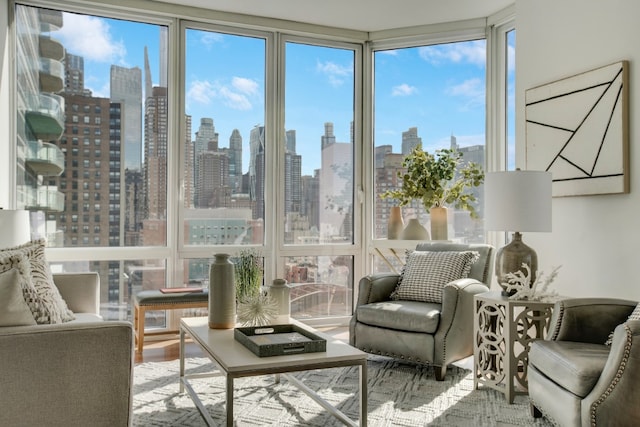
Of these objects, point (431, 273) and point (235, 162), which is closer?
point (431, 273)

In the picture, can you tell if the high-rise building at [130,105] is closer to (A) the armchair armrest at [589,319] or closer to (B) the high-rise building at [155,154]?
(B) the high-rise building at [155,154]

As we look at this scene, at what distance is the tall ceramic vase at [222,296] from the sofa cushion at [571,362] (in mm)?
1498

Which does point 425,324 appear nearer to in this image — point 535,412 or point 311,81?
point 535,412

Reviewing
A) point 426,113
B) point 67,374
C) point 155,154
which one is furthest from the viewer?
point 426,113

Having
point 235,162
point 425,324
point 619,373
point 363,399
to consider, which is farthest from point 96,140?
point 619,373

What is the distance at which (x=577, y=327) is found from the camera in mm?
2680

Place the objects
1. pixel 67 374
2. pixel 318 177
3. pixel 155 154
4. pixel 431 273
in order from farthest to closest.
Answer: pixel 318 177
pixel 155 154
pixel 431 273
pixel 67 374

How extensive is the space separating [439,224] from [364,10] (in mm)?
1902

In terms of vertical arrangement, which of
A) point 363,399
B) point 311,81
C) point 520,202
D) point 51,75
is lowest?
point 363,399

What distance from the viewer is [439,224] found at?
4.73 meters

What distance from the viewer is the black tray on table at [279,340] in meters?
2.37

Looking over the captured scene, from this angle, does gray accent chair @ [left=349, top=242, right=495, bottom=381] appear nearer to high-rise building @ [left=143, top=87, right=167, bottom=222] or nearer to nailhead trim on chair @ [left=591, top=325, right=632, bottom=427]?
nailhead trim on chair @ [left=591, top=325, right=632, bottom=427]

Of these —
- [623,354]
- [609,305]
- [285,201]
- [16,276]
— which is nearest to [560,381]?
[623,354]

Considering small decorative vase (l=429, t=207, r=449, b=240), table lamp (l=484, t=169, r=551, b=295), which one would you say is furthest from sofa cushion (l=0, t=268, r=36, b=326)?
small decorative vase (l=429, t=207, r=449, b=240)
